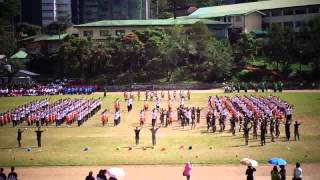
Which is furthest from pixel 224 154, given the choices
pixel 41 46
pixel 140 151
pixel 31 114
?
pixel 41 46

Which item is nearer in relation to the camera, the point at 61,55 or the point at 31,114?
the point at 31,114

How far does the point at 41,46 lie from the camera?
81188mm

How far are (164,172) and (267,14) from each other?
59197mm

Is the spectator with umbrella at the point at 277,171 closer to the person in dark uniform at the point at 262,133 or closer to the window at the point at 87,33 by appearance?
the person in dark uniform at the point at 262,133

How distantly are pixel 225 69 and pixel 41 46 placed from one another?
35270 mm

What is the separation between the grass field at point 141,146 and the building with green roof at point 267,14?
40.5 meters

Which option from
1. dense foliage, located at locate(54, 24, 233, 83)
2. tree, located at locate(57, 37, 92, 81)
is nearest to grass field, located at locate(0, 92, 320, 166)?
dense foliage, located at locate(54, 24, 233, 83)

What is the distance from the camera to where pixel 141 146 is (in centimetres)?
2322

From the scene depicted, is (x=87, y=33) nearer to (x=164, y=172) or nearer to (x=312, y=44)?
(x=312, y=44)

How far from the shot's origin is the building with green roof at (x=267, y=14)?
68500 millimetres

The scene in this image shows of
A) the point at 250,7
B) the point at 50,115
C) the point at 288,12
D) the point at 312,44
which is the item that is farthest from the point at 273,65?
the point at 50,115

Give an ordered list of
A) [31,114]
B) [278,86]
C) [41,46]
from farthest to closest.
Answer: [41,46] → [278,86] → [31,114]

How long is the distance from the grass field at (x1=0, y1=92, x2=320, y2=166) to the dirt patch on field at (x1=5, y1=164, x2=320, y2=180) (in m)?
0.74

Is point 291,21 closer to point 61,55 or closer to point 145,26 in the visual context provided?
point 145,26
